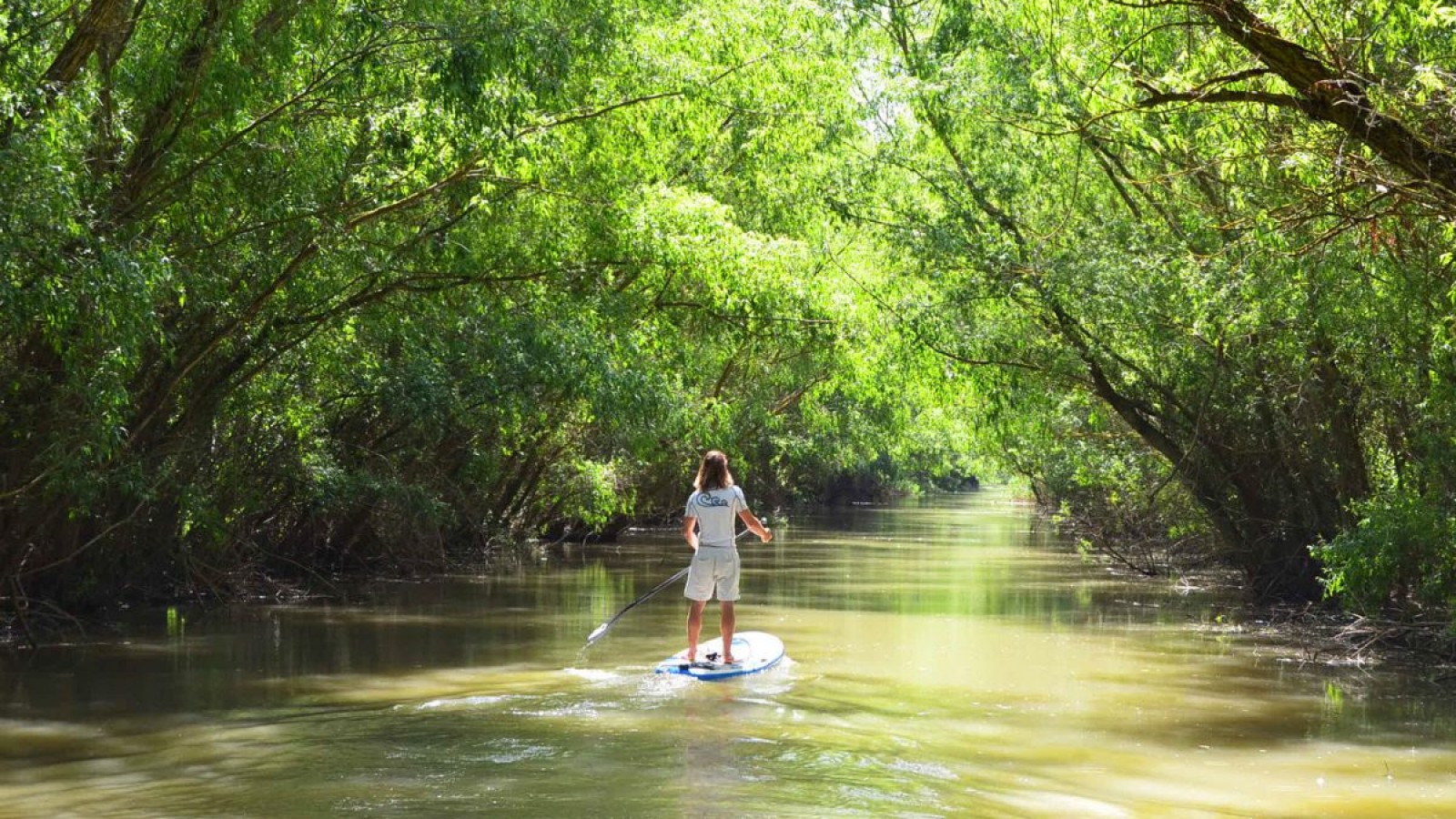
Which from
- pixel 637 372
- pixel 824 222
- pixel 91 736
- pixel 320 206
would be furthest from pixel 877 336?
pixel 91 736

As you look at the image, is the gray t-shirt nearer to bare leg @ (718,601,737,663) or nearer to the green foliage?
bare leg @ (718,601,737,663)

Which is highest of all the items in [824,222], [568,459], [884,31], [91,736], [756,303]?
[884,31]

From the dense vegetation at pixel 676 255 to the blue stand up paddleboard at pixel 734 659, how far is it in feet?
14.3

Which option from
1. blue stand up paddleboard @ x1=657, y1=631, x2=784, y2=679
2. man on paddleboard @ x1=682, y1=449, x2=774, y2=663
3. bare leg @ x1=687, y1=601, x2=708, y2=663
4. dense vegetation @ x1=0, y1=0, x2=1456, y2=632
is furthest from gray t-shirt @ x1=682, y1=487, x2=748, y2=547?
dense vegetation @ x1=0, y1=0, x2=1456, y2=632

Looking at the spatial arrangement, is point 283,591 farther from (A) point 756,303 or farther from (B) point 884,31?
(B) point 884,31

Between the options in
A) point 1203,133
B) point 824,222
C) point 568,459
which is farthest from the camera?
point 568,459

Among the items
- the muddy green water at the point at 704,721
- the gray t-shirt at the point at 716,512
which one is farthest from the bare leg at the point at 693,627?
the gray t-shirt at the point at 716,512

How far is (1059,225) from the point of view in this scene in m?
16.8

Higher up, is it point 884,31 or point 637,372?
point 884,31

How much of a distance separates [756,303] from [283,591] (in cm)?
711

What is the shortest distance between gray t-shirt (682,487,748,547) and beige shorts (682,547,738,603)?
66 mm

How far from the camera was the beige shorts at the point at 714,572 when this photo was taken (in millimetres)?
11336

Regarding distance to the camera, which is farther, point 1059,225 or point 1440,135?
point 1059,225

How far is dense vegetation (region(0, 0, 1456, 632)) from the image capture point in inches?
355
